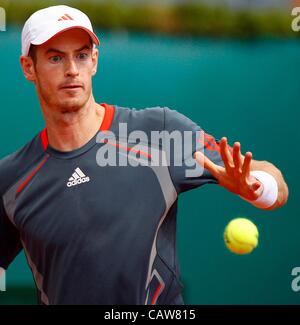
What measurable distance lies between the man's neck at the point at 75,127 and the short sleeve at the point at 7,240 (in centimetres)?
35

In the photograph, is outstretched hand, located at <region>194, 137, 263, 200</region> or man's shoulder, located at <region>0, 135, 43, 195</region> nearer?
outstretched hand, located at <region>194, 137, 263, 200</region>

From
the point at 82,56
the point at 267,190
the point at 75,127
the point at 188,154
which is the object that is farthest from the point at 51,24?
the point at 267,190

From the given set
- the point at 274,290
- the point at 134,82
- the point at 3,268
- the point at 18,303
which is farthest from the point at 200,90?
the point at 3,268

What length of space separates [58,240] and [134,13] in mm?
2208

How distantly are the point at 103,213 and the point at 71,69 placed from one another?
546 mm

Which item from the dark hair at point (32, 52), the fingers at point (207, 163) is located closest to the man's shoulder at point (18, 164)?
the dark hair at point (32, 52)

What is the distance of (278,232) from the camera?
4.66 m

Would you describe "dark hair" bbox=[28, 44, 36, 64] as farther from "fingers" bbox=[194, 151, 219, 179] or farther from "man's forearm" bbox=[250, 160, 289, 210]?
"man's forearm" bbox=[250, 160, 289, 210]

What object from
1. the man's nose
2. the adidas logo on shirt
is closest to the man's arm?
the adidas logo on shirt

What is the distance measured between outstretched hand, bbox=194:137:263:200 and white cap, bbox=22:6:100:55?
71 centimetres

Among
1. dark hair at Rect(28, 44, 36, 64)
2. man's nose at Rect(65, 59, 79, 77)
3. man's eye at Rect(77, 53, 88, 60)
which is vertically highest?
dark hair at Rect(28, 44, 36, 64)

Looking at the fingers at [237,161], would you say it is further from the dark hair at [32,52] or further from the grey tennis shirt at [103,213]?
the dark hair at [32,52]

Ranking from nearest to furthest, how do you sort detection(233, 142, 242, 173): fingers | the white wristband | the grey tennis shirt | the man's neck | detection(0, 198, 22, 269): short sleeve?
detection(233, 142, 242, 173): fingers
the white wristband
the grey tennis shirt
the man's neck
detection(0, 198, 22, 269): short sleeve

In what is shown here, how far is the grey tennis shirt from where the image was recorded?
8.92ft
